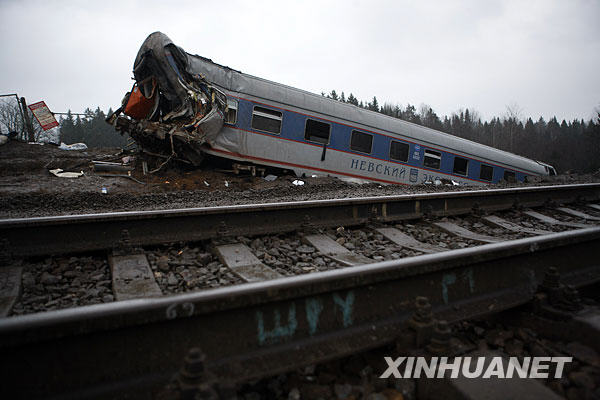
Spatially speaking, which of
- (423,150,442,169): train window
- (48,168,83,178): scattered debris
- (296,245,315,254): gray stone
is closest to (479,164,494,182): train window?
(423,150,442,169): train window

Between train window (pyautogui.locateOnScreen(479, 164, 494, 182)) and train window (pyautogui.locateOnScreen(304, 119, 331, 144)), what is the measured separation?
6683 mm

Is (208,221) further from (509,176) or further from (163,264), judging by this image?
(509,176)

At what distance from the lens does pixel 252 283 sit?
1.77m

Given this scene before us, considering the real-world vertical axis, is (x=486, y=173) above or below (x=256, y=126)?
below

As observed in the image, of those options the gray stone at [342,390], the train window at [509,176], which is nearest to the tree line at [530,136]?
the train window at [509,176]

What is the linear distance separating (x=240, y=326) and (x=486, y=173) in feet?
45.2

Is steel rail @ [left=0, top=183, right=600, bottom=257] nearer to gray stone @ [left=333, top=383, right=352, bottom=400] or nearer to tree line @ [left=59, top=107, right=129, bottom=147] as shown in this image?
gray stone @ [left=333, top=383, right=352, bottom=400]

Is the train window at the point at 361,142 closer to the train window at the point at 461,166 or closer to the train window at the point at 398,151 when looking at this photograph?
the train window at the point at 398,151

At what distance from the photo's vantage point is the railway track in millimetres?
1420

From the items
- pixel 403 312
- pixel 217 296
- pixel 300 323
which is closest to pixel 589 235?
pixel 403 312

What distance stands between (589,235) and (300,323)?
9.41 ft

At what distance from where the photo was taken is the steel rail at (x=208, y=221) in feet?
10.5

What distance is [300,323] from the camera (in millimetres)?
1763

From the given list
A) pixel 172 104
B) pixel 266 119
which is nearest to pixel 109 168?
pixel 172 104
